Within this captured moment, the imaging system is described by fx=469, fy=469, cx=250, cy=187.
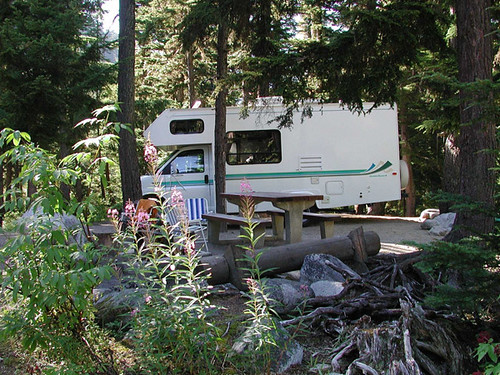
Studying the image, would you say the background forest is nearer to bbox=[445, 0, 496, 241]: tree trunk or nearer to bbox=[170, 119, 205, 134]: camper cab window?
bbox=[445, 0, 496, 241]: tree trunk

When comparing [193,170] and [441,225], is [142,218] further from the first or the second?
[193,170]

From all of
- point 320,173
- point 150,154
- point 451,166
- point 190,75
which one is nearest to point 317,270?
point 150,154

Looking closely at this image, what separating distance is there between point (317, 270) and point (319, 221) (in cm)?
220

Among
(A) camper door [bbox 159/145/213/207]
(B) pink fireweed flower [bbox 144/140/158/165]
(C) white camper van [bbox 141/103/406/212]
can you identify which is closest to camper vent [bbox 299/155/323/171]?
(C) white camper van [bbox 141/103/406/212]

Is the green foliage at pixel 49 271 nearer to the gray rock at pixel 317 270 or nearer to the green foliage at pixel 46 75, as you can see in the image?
the gray rock at pixel 317 270

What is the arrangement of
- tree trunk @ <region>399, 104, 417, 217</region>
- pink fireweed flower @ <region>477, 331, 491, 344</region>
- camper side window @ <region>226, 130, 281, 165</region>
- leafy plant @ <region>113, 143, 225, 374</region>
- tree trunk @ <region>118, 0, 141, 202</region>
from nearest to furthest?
leafy plant @ <region>113, 143, 225, 374</region>
pink fireweed flower @ <region>477, 331, 491, 344</region>
tree trunk @ <region>118, 0, 141, 202</region>
camper side window @ <region>226, 130, 281, 165</region>
tree trunk @ <region>399, 104, 417, 217</region>

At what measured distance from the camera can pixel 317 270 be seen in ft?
17.6

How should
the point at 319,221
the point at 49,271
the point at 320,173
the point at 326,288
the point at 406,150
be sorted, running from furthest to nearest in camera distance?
the point at 406,150, the point at 320,173, the point at 319,221, the point at 326,288, the point at 49,271

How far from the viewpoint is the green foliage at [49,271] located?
2582 mm

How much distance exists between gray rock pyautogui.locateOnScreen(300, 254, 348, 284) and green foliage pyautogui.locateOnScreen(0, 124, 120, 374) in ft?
9.08

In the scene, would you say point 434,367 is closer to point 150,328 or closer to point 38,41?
point 150,328

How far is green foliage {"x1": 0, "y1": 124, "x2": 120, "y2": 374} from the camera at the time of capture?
2.58 metres

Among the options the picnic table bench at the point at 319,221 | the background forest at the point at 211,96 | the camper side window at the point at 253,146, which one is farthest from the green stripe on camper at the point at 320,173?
the picnic table bench at the point at 319,221

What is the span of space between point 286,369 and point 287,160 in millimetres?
9247
